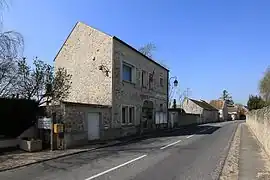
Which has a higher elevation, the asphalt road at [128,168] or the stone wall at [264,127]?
the stone wall at [264,127]

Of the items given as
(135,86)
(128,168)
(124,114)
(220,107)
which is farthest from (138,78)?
(220,107)

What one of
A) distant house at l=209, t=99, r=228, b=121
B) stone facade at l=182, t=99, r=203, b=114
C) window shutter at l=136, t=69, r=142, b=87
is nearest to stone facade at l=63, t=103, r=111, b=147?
window shutter at l=136, t=69, r=142, b=87

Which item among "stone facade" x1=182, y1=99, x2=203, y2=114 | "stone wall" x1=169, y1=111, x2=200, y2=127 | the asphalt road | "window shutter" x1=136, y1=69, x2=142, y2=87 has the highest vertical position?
"window shutter" x1=136, y1=69, x2=142, y2=87

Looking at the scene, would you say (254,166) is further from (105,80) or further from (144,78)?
(144,78)

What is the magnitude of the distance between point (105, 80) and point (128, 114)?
4.44 meters

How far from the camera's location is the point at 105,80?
2572cm

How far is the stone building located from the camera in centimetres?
2394

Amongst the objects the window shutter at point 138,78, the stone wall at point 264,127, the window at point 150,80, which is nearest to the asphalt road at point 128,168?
the stone wall at point 264,127

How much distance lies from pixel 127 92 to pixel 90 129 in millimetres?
7608

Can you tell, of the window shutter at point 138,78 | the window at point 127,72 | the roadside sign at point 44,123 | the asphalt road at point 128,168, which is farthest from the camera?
the window shutter at point 138,78

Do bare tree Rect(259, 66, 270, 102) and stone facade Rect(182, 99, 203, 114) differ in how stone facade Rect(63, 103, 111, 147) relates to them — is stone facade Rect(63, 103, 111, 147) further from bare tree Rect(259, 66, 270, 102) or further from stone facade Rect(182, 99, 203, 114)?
stone facade Rect(182, 99, 203, 114)

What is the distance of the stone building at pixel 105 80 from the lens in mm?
23938

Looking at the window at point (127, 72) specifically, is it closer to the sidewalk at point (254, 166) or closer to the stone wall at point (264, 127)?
the stone wall at point (264, 127)

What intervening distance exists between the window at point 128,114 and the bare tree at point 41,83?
617 cm
